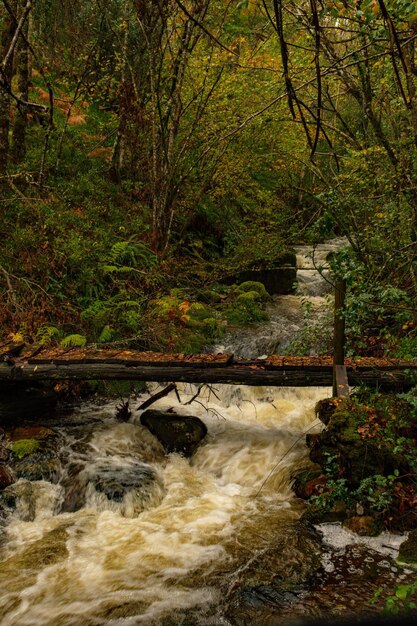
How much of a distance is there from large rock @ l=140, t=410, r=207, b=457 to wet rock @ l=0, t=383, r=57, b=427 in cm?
159

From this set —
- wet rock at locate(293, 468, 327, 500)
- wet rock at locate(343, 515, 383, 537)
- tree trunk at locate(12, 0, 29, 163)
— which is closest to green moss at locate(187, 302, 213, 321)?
wet rock at locate(293, 468, 327, 500)

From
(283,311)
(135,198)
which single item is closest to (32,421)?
(283,311)

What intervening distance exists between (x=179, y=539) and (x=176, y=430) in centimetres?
232

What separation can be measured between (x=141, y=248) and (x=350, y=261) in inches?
286

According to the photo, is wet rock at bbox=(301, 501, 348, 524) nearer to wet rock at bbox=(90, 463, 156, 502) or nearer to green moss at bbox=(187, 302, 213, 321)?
wet rock at bbox=(90, 463, 156, 502)

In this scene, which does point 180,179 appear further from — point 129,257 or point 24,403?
point 24,403

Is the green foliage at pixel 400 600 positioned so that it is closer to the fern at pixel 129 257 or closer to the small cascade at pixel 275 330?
the small cascade at pixel 275 330

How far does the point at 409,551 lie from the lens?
4.88m

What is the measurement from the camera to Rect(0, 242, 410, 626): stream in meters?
4.43

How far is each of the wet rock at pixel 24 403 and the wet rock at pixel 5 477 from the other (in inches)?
50.3

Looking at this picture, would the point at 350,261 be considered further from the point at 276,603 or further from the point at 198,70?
the point at 198,70

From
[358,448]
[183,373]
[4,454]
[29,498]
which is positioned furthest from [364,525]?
[4,454]

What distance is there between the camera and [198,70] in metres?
12.0

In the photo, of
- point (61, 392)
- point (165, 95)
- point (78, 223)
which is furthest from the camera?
point (165, 95)
